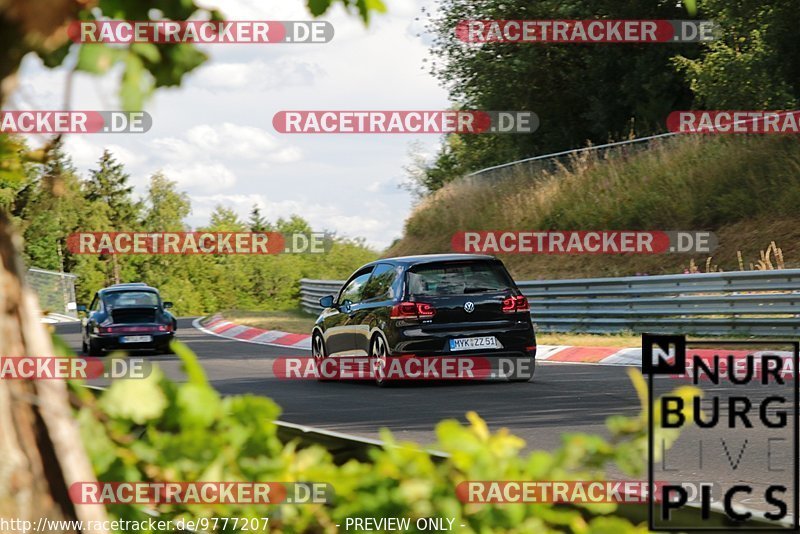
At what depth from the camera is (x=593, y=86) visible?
42438mm

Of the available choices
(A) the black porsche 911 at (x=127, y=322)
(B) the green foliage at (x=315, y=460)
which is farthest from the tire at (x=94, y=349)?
(B) the green foliage at (x=315, y=460)

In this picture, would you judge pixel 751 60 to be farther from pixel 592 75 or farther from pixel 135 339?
pixel 135 339

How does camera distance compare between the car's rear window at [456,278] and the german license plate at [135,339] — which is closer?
the car's rear window at [456,278]

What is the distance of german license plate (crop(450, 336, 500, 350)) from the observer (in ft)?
49.1

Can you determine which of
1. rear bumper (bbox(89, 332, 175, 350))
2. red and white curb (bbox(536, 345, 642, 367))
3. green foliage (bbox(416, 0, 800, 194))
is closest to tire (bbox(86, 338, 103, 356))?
rear bumper (bbox(89, 332, 175, 350))

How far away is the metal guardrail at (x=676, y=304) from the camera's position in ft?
59.9

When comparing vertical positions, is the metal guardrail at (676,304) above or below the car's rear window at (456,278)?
below

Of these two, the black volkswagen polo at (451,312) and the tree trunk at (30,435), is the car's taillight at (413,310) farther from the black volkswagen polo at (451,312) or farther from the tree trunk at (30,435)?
the tree trunk at (30,435)

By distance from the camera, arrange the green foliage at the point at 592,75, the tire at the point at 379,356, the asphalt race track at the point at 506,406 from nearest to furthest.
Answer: the asphalt race track at the point at 506,406
the tire at the point at 379,356
the green foliage at the point at 592,75

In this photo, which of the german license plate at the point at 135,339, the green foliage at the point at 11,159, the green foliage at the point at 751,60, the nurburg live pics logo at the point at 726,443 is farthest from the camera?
the green foliage at the point at 751,60

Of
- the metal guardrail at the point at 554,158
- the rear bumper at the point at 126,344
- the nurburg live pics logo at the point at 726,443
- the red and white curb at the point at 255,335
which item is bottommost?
the red and white curb at the point at 255,335

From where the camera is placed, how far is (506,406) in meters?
12.3

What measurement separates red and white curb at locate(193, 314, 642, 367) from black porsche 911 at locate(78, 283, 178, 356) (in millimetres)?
2528

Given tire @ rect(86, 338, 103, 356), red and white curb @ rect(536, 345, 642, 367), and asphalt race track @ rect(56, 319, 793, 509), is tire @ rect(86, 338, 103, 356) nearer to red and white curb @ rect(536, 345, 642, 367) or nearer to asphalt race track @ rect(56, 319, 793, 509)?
asphalt race track @ rect(56, 319, 793, 509)
